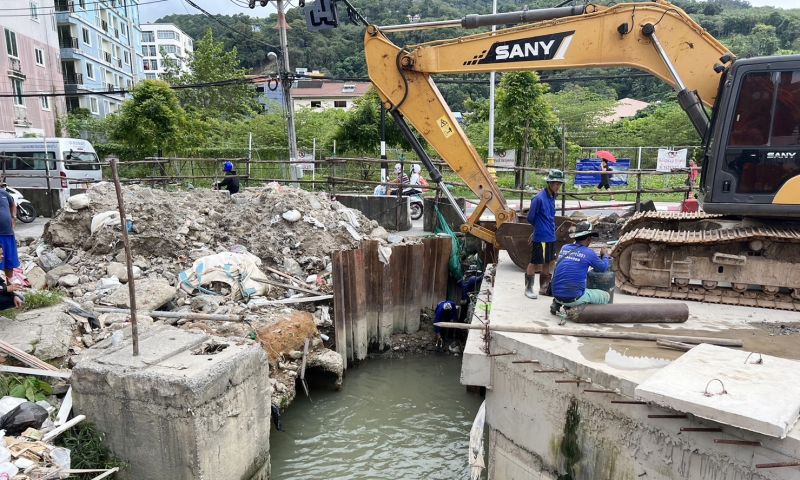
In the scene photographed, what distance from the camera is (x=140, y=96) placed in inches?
715

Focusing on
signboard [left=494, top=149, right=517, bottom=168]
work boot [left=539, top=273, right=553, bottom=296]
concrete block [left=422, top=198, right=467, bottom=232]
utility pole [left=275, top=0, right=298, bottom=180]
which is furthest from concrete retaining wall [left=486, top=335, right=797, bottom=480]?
signboard [left=494, top=149, right=517, bottom=168]

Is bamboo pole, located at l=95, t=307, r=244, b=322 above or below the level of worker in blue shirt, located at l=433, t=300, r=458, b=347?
above

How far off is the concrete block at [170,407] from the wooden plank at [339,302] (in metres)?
2.96

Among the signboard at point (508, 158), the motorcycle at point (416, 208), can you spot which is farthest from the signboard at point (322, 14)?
the signboard at point (508, 158)

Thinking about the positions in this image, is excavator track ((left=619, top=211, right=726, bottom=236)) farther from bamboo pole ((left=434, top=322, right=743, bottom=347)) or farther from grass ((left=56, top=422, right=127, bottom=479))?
grass ((left=56, top=422, right=127, bottom=479))

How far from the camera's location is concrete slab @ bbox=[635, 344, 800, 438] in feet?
9.86

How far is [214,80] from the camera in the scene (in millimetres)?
30109

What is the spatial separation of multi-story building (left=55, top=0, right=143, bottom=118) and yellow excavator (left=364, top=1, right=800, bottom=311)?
31417mm

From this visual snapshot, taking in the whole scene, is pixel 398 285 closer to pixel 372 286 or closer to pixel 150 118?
pixel 372 286

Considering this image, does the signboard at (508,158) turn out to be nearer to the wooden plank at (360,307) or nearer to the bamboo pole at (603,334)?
the wooden plank at (360,307)

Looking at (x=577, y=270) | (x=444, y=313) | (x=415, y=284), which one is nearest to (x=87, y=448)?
(x=577, y=270)

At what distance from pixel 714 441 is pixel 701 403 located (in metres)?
0.37

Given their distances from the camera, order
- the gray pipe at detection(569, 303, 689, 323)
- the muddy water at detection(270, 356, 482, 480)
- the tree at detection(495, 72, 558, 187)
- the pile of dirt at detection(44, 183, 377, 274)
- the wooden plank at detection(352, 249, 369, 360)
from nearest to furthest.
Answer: the gray pipe at detection(569, 303, 689, 323) → the muddy water at detection(270, 356, 482, 480) → the wooden plank at detection(352, 249, 369, 360) → the pile of dirt at detection(44, 183, 377, 274) → the tree at detection(495, 72, 558, 187)

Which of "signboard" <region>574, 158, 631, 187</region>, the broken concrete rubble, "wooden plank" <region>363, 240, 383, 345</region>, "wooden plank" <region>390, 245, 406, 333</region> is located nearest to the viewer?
the broken concrete rubble
